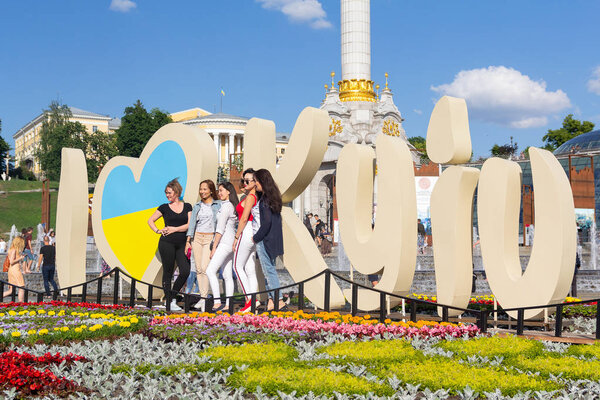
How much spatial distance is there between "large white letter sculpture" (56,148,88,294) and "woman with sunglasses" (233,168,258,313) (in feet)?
13.5

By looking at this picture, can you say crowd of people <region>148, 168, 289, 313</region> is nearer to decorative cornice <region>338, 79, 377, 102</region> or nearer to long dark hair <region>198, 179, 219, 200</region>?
long dark hair <region>198, 179, 219, 200</region>

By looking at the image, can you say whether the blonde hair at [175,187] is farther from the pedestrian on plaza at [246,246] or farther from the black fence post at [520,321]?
the black fence post at [520,321]

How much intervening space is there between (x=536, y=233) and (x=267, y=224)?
3.76 metres

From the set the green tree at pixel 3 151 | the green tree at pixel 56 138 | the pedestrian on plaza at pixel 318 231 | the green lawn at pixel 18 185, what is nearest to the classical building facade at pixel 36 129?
the green tree at pixel 3 151

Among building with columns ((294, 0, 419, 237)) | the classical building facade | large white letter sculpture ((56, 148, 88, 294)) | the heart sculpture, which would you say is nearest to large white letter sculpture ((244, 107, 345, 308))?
the heart sculpture

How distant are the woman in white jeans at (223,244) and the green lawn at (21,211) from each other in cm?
4215

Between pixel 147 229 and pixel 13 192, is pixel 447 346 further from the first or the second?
pixel 13 192

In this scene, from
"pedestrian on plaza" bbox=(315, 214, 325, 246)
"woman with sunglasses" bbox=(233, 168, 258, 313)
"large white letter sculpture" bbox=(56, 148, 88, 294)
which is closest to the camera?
"woman with sunglasses" bbox=(233, 168, 258, 313)

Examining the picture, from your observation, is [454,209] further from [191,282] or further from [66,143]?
[66,143]

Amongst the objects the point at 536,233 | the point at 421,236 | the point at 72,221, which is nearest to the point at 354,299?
the point at 536,233

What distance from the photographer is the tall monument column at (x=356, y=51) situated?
130ft

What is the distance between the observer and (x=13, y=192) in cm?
6444

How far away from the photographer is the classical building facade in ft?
318

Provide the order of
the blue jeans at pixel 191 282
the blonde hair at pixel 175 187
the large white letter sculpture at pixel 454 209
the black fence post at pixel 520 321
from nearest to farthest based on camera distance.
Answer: the black fence post at pixel 520 321 < the large white letter sculpture at pixel 454 209 < the blonde hair at pixel 175 187 < the blue jeans at pixel 191 282
